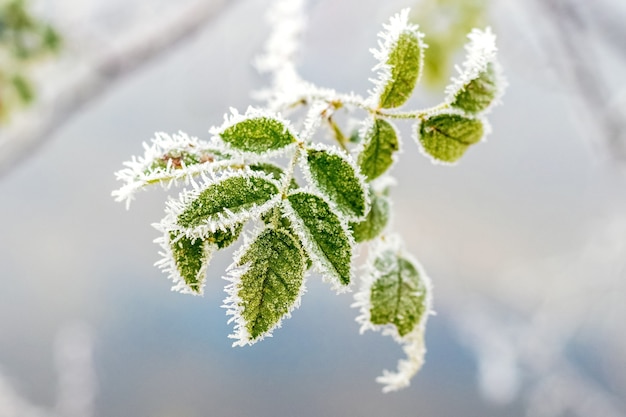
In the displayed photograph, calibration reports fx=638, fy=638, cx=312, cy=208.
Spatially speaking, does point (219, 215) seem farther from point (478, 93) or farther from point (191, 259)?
point (478, 93)

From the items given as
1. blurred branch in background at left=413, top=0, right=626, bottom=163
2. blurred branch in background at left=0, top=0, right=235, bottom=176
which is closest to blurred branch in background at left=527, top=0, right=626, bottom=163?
blurred branch in background at left=413, top=0, right=626, bottom=163

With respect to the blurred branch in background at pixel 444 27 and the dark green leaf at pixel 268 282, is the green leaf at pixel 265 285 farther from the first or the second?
the blurred branch in background at pixel 444 27

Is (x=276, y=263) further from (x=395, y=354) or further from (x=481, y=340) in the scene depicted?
(x=481, y=340)

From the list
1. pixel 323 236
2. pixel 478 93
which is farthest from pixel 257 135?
pixel 478 93

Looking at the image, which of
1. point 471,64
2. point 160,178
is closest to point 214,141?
point 160,178

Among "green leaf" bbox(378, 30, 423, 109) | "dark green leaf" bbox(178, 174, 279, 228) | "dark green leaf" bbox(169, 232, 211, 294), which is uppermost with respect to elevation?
"green leaf" bbox(378, 30, 423, 109)

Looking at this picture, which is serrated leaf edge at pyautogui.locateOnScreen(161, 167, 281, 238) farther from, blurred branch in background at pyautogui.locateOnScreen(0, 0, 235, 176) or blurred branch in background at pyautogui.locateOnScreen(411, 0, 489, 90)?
blurred branch in background at pyautogui.locateOnScreen(0, 0, 235, 176)
